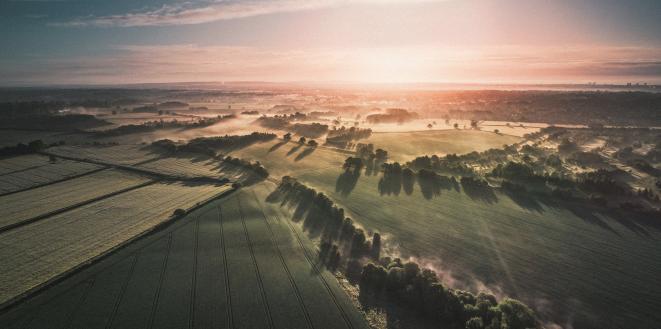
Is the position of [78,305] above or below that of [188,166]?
below

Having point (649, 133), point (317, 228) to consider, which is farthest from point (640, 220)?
point (649, 133)

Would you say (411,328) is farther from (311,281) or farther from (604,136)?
(604,136)

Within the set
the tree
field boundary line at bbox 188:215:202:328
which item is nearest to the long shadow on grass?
the tree

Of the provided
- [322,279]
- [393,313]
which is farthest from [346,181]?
[393,313]

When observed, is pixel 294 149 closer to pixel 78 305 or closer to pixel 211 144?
pixel 211 144

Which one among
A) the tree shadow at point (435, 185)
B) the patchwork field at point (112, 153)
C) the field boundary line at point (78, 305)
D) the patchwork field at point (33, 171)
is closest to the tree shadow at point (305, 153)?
the tree shadow at point (435, 185)

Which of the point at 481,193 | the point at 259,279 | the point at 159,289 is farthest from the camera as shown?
the point at 481,193

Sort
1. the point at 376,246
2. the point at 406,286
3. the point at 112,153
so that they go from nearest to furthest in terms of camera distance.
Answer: the point at 406,286, the point at 376,246, the point at 112,153
